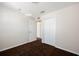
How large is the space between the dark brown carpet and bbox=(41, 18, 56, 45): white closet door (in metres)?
0.11

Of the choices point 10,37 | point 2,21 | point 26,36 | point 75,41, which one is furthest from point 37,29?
point 75,41

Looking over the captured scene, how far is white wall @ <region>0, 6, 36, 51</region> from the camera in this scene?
1108 mm

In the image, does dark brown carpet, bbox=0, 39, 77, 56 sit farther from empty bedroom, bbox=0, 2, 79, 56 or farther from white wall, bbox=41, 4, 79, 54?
white wall, bbox=41, 4, 79, 54

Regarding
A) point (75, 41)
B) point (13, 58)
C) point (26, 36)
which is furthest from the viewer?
point (75, 41)

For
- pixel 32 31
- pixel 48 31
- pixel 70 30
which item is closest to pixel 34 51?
pixel 32 31

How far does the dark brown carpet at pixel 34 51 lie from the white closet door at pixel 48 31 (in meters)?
0.11

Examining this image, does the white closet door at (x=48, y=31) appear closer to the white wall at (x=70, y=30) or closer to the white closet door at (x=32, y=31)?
the white closet door at (x=32, y=31)

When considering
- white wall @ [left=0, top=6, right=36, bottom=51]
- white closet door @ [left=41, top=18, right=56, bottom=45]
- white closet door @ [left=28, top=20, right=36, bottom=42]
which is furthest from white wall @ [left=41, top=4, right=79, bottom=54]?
white wall @ [left=0, top=6, right=36, bottom=51]

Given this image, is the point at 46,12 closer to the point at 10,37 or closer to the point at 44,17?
the point at 44,17

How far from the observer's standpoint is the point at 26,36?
1.22m

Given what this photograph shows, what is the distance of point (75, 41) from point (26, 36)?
1.43 m

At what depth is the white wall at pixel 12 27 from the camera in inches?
43.6

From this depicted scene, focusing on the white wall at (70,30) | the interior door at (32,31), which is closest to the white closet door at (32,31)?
the interior door at (32,31)

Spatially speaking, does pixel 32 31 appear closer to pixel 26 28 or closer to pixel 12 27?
pixel 26 28
